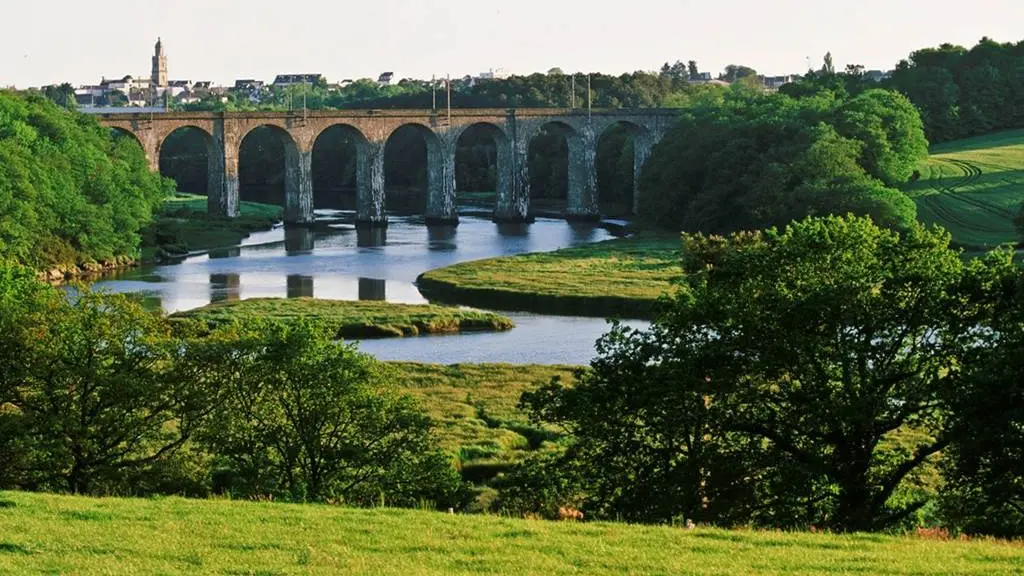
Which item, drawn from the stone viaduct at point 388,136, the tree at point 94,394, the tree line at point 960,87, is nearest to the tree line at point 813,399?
the tree at point 94,394

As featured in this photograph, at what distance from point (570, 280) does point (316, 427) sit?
51864 mm

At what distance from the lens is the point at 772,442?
29203 mm

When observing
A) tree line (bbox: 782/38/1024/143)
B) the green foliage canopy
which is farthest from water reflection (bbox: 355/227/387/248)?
tree line (bbox: 782/38/1024/143)

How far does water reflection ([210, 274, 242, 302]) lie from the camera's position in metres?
76.2

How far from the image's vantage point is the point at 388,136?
132250 millimetres

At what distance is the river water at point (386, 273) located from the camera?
61281 mm

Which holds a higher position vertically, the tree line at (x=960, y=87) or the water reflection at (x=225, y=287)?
the tree line at (x=960, y=87)

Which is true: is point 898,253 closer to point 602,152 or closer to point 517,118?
point 517,118

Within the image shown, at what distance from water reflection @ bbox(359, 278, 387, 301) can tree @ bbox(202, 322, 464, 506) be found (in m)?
46.3

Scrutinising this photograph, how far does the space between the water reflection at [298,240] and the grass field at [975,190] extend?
1616 inches

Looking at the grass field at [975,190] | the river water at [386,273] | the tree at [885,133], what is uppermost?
the tree at [885,133]

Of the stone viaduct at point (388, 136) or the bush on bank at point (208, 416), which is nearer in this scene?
the bush on bank at point (208, 416)

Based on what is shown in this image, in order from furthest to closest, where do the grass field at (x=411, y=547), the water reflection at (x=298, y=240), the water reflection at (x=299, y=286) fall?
the water reflection at (x=298, y=240)
the water reflection at (x=299, y=286)
the grass field at (x=411, y=547)

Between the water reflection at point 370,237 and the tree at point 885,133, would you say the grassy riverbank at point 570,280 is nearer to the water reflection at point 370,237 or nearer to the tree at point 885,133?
the tree at point 885,133
